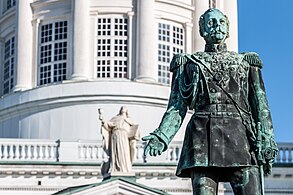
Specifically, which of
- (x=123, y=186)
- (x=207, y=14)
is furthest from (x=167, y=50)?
(x=207, y=14)

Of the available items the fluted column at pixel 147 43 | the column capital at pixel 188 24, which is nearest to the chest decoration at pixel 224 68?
the fluted column at pixel 147 43

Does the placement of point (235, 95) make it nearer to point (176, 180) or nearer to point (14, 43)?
point (176, 180)

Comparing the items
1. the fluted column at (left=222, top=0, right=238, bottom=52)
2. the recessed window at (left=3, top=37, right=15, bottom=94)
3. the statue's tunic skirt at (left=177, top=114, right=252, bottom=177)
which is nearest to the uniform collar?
the statue's tunic skirt at (left=177, top=114, right=252, bottom=177)

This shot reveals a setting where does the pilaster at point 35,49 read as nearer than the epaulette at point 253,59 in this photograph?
No

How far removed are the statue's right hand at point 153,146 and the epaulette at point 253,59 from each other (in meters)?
1.06

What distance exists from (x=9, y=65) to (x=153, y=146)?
141 feet

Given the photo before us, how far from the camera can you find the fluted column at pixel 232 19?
52.2 m

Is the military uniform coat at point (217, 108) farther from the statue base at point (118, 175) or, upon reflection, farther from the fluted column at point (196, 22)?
the fluted column at point (196, 22)

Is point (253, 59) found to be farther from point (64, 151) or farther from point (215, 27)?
point (64, 151)

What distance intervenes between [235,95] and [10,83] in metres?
42.2

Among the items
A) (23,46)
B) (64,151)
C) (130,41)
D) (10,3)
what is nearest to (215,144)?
(64,151)

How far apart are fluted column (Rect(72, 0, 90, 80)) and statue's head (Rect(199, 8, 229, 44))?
129 ft

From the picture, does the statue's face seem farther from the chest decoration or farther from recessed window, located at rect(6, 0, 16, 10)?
recessed window, located at rect(6, 0, 16, 10)

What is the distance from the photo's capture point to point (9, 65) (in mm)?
52438
